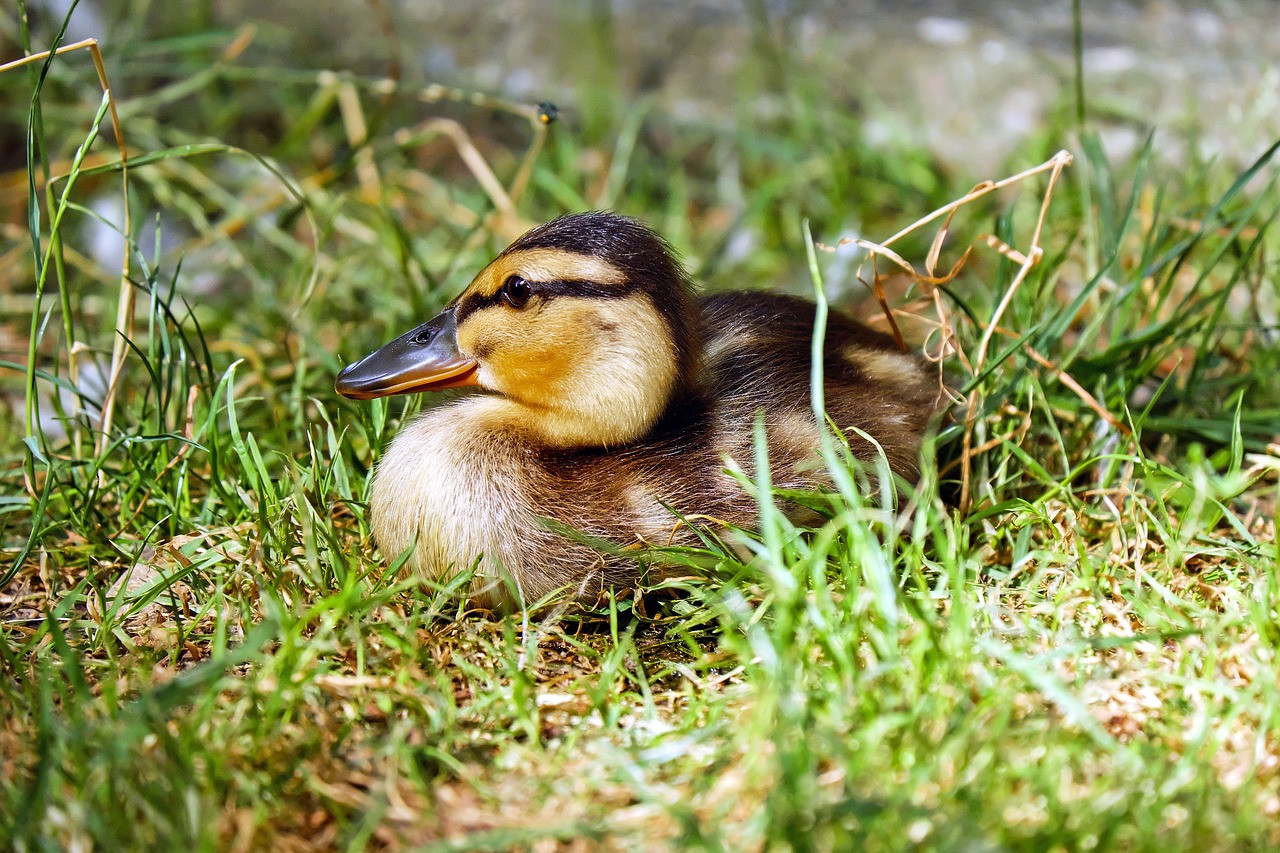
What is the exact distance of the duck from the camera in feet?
6.68

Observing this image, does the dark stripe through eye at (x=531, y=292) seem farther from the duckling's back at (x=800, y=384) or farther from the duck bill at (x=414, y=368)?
the duckling's back at (x=800, y=384)

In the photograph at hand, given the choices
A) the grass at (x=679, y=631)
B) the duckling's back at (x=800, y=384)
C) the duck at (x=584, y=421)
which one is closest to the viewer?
the grass at (x=679, y=631)

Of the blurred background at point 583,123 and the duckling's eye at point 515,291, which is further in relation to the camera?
the blurred background at point 583,123

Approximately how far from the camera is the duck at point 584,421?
6.68ft

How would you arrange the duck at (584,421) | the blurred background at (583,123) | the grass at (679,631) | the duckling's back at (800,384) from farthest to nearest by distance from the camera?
the blurred background at (583,123), the duckling's back at (800,384), the duck at (584,421), the grass at (679,631)

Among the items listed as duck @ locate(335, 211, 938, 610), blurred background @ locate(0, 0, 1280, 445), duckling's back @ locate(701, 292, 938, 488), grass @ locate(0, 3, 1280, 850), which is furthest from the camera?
blurred background @ locate(0, 0, 1280, 445)

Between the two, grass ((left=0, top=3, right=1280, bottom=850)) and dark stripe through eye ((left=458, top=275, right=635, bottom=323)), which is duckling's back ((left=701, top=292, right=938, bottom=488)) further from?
dark stripe through eye ((left=458, top=275, right=635, bottom=323))

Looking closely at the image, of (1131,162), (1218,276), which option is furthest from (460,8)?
(1218,276)

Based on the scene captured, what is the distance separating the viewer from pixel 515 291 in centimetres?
216

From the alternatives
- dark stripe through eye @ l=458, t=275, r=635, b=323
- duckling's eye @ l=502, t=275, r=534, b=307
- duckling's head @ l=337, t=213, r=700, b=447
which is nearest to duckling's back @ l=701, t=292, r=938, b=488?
duckling's head @ l=337, t=213, r=700, b=447

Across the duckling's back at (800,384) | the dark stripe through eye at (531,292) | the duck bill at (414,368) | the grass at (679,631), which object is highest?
the dark stripe through eye at (531,292)

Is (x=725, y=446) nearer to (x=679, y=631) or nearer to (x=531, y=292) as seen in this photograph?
(x=679, y=631)

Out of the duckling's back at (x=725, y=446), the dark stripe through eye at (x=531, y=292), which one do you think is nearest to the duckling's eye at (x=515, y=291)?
the dark stripe through eye at (x=531, y=292)

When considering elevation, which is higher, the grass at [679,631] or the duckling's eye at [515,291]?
the duckling's eye at [515,291]
